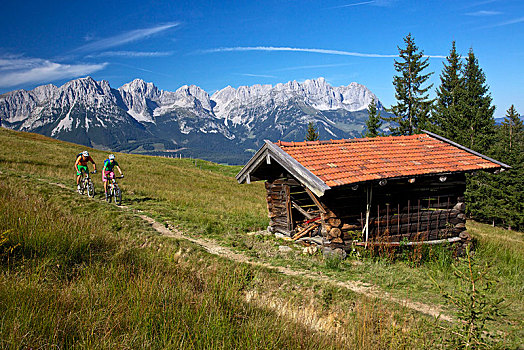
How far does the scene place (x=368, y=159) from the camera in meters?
11.1

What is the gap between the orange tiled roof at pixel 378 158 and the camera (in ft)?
32.7

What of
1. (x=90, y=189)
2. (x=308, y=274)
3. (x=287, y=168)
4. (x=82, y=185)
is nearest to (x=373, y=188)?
(x=287, y=168)

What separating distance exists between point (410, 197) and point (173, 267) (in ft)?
28.8

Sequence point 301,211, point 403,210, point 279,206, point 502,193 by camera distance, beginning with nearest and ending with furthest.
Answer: point 403,210 → point 301,211 → point 279,206 → point 502,193

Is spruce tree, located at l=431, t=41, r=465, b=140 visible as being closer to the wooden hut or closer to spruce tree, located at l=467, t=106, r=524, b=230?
spruce tree, located at l=467, t=106, r=524, b=230

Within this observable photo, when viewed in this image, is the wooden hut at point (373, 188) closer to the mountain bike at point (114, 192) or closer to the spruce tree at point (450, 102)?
the mountain bike at point (114, 192)

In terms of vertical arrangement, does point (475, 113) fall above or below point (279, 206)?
above

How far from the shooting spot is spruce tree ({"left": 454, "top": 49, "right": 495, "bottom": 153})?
112 feet

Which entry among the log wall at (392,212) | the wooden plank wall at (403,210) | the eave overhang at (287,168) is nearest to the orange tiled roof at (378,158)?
the eave overhang at (287,168)

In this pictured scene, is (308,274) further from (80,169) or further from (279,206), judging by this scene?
(80,169)

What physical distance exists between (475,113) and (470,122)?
1.06 meters

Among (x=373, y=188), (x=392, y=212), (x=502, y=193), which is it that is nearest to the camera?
(x=373, y=188)

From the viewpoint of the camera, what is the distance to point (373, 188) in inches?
415

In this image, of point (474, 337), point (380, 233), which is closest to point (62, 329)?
point (474, 337)
